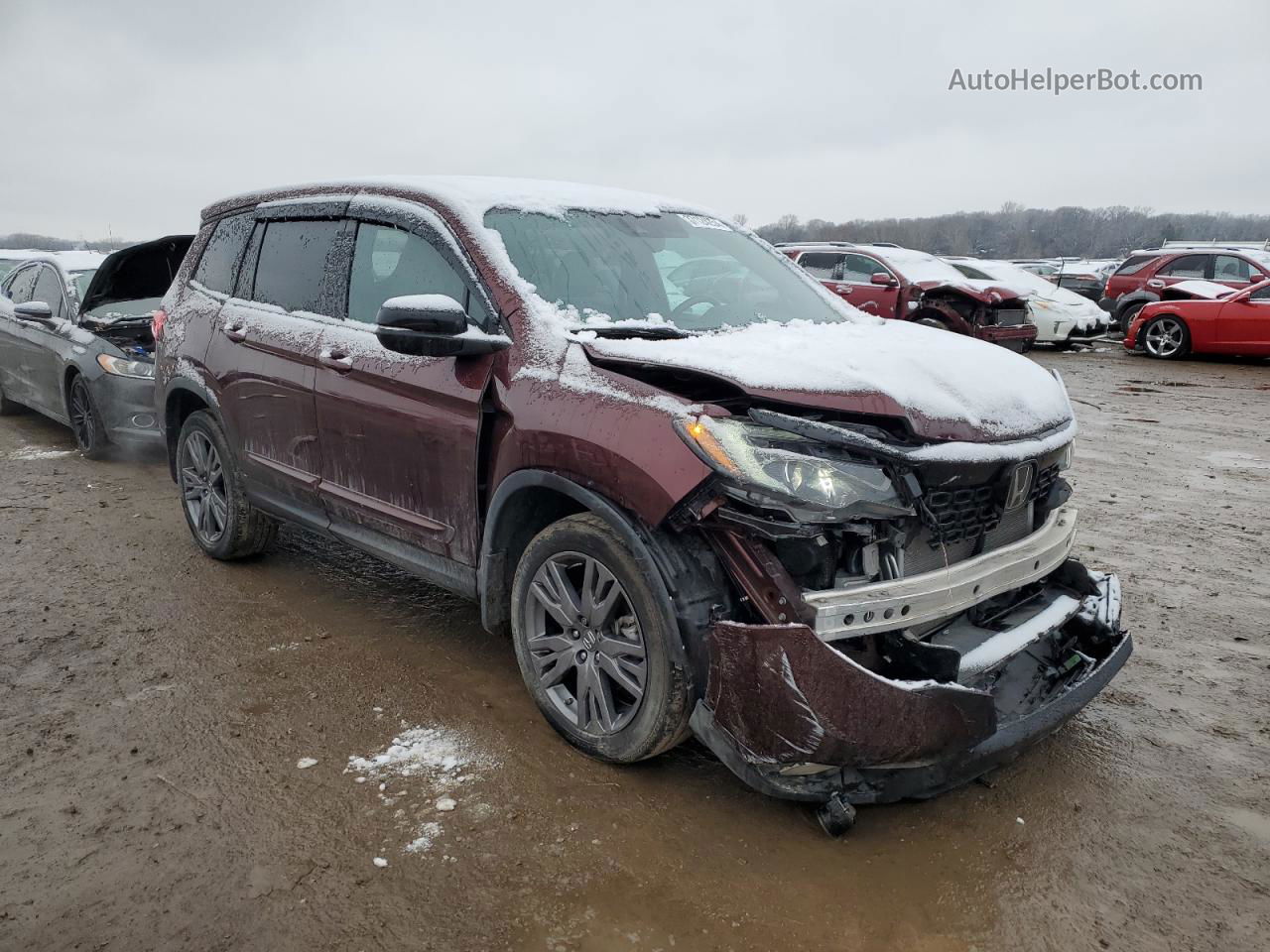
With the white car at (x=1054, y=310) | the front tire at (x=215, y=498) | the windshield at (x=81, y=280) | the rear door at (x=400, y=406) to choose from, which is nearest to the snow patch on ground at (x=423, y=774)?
the rear door at (x=400, y=406)

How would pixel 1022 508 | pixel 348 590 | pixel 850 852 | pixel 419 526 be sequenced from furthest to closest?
pixel 348 590 < pixel 419 526 < pixel 1022 508 < pixel 850 852

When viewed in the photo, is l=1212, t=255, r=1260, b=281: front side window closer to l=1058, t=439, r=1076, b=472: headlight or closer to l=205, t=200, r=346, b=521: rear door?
l=1058, t=439, r=1076, b=472: headlight

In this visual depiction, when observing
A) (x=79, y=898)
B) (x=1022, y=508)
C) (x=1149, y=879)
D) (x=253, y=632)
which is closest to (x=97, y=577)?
(x=253, y=632)

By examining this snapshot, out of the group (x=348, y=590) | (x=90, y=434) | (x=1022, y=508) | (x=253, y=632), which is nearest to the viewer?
(x=1022, y=508)

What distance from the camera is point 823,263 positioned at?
49.2 ft

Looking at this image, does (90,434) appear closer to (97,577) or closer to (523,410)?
(97,577)

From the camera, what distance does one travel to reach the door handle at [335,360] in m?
3.71

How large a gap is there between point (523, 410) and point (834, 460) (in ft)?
3.42

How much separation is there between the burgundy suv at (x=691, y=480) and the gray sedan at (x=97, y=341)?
3.72m

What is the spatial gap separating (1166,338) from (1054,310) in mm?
1929

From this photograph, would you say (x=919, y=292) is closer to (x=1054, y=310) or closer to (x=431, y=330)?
(x=1054, y=310)

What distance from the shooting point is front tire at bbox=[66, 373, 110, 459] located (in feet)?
24.1

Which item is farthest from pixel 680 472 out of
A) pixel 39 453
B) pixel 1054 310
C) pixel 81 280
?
pixel 1054 310

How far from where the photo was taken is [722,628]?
2463 mm
